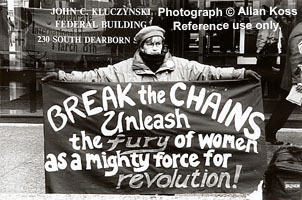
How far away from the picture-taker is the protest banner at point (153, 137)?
18.2 ft

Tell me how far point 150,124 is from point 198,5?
3686 mm

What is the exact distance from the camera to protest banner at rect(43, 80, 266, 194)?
5547mm

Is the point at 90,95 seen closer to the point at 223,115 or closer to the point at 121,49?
the point at 223,115

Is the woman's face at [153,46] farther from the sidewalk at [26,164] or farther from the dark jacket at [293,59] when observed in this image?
the dark jacket at [293,59]

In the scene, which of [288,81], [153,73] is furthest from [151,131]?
[288,81]

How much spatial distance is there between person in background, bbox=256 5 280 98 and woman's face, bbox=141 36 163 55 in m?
3.17

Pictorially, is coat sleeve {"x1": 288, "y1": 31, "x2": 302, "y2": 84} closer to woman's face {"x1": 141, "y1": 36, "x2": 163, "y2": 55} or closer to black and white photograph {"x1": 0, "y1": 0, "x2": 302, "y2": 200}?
black and white photograph {"x1": 0, "y1": 0, "x2": 302, "y2": 200}

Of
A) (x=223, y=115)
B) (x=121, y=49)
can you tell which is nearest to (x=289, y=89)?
(x=121, y=49)

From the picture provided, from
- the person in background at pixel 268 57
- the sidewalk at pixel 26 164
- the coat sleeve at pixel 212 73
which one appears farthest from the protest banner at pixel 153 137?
the person in background at pixel 268 57

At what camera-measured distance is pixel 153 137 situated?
5.57m

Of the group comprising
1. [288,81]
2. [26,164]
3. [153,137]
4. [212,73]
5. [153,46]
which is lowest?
[26,164]

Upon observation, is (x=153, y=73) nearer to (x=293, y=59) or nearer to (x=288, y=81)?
(x=293, y=59)

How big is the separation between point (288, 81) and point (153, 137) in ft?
10.9

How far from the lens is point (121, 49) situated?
9062 millimetres
